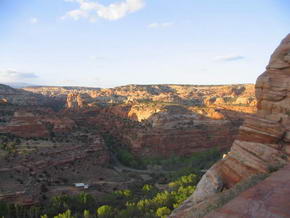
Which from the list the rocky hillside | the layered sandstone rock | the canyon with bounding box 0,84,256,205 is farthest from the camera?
the rocky hillside

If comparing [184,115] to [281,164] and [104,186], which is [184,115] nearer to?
[104,186]

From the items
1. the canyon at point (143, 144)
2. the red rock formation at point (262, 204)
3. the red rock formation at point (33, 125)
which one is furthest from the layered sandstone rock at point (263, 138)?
the red rock formation at point (33, 125)

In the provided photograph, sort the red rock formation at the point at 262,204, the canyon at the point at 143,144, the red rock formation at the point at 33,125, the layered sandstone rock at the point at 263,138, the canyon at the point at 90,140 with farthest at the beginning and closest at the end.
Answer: the red rock formation at the point at 33,125
the canyon at the point at 90,140
the canyon at the point at 143,144
the layered sandstone rock at the point at 263,138
the red rock formation at the point at 262,204

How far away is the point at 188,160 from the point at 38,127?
91.9 ft

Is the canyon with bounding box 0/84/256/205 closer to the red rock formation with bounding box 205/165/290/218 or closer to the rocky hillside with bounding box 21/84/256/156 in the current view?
the rocky hillside with bounding box 21/84/256/156

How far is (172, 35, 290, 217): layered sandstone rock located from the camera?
43.4 ft

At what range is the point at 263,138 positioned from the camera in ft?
45.5

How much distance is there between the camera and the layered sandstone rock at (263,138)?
43.4 ft

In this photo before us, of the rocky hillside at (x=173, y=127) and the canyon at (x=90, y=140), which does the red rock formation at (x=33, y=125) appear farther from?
the rocky hillside at (x=173, y=127)

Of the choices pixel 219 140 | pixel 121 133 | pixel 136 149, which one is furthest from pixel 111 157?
pixel 219 140

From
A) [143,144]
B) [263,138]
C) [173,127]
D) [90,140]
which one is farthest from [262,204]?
[173,127]

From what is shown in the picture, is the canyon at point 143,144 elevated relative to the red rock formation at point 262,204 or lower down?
lower down

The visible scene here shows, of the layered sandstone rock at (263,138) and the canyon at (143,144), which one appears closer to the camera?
the layered sandstone rock at (263,138)

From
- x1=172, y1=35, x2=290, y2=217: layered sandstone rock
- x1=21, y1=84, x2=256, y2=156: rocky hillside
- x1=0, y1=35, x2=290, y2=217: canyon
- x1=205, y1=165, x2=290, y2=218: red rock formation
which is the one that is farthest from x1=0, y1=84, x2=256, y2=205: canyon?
x1=205, y1=165, x2=290, y2=218: red rock formation
